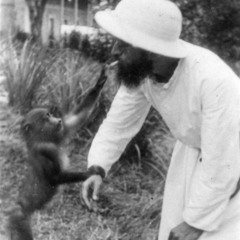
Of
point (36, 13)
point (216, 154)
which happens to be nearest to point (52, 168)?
point (216, 154)

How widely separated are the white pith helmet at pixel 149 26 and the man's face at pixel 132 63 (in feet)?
0.39

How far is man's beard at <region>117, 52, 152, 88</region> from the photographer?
269cm

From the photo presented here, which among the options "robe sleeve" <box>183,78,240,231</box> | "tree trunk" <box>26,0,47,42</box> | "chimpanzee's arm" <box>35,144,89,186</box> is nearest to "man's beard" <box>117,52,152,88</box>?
"robe sleeve" <box>183,78,240,231</box>

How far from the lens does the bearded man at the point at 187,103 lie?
7.97 feet

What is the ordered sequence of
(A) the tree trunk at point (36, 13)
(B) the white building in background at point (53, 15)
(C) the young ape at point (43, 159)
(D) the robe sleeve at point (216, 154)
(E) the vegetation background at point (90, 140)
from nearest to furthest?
(D) the robe sleeve at point (216, 154) < (C) the young ape at point (43, 159) < (E) the vegetation background at point (90, 140) < (B) the white building in background at point (53, 15) < (A) the tree trunk at point (36, 13)

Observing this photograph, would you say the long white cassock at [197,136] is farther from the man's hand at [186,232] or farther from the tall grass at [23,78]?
the tall grass at [23,78]

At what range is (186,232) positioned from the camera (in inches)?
99.7

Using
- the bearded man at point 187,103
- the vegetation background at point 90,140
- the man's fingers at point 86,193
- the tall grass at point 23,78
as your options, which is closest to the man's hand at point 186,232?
the bearded man at point 187,103

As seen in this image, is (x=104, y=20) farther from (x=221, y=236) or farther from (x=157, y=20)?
(x=221, y=236)

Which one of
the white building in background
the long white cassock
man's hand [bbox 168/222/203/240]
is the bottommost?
the white building in background

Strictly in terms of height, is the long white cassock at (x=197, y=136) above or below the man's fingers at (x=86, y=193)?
above

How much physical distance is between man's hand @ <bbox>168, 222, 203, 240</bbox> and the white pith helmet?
2.46 ft

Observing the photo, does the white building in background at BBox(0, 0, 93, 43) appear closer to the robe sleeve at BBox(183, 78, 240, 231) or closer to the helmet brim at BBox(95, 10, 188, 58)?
the helmet brim at BBox(95, 10, 188, 58)

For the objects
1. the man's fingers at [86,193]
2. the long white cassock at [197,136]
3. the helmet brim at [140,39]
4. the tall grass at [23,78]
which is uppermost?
the helmet brim at [140,39]
